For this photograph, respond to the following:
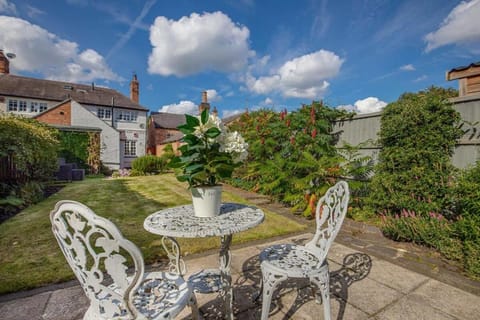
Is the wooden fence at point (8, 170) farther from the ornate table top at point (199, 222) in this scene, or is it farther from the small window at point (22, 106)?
the small window at point (22, 106)

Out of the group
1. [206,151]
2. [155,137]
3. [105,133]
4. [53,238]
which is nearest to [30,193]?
[53,238]

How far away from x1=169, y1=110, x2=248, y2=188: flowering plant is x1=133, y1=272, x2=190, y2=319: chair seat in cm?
74

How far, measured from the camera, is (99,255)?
3.62 feet

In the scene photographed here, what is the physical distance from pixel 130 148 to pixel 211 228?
78.3ft

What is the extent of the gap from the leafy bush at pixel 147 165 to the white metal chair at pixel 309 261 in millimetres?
14943

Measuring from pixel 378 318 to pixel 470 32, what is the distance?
966 cm

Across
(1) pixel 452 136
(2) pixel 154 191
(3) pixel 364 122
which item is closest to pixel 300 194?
(3) pixel 364 122

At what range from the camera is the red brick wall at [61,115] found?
17641 mm

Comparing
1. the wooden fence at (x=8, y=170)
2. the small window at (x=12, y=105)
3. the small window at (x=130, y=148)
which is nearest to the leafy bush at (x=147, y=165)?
the small window at (x=130, y=148)

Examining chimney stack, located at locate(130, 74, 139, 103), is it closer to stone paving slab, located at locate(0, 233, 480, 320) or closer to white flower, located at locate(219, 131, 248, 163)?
stone paving slab, located at locate(0, 233, 480, 320)

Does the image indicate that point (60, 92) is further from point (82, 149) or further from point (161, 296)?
point (161, 296)

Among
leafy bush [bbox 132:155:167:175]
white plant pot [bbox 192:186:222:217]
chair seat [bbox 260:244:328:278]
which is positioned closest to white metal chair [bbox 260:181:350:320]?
chair seat [bbox 260:244:328:278]

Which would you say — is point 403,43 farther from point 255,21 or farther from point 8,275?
point 8,275

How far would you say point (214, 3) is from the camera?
25.8 ft
